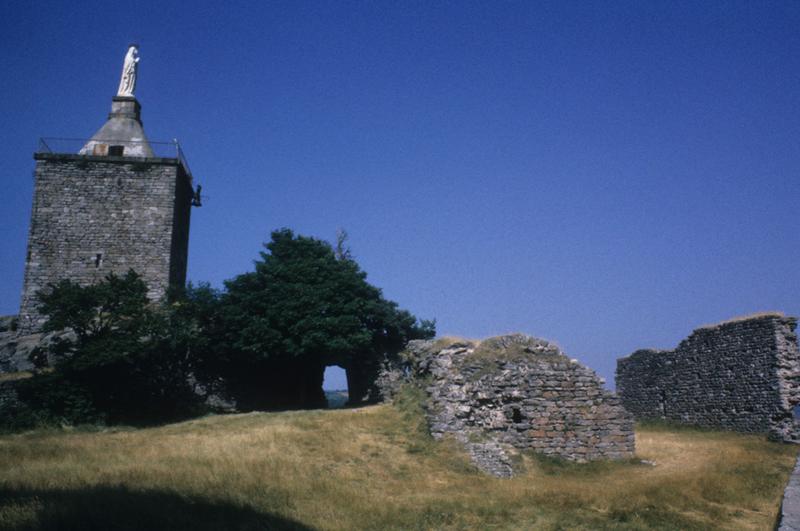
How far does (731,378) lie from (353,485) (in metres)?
14.1

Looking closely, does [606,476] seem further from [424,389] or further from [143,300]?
[143,300]

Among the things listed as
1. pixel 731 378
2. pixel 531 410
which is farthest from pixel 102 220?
pixel 731 378

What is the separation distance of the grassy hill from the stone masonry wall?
12.6 meters

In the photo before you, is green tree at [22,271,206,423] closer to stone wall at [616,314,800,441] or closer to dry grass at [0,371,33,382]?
dry grass at [0,371,33,382]

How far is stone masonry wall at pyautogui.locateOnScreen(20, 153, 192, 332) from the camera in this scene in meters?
26.5

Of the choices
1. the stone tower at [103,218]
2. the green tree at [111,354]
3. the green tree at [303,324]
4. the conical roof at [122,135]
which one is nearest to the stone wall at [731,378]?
the green tree at [303,324]

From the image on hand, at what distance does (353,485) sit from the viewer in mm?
10688

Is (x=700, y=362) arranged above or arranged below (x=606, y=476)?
above

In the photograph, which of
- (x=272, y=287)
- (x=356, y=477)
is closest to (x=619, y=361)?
(x=272, y=287)

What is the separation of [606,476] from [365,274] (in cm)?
1700

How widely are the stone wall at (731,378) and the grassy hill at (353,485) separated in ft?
5.51

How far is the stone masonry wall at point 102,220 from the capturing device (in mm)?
26453

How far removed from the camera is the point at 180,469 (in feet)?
35.0

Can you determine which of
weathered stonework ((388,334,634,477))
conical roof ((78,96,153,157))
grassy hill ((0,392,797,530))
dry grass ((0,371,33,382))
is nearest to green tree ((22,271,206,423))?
dry grass ((0,371,33,382))
